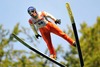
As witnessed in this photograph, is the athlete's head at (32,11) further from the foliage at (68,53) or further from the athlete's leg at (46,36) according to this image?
the foliage at (68,53)

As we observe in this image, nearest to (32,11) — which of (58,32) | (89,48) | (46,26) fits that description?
(46,26)

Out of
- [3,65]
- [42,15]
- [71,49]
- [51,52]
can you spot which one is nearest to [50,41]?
[51,52]

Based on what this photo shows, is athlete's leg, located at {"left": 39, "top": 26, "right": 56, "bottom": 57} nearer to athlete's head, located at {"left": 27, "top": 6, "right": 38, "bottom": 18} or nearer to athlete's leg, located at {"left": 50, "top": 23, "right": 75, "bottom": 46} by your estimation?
athlete's leg, located at {"left": 50, "top": 23, "right": 75, "bottom": 46}

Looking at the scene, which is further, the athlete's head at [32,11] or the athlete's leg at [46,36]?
the athlete's leg at [46,36]

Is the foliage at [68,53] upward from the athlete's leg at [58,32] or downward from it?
downward

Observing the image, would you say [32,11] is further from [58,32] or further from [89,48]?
[89,48]

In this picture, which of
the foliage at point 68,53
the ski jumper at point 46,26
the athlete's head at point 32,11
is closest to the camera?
the athlete's head at point 32,11

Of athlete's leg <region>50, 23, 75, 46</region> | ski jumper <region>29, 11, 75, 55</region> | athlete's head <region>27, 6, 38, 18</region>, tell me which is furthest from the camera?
athlete's leg <region>50, 23, 75, 46</region>

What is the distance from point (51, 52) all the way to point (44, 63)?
1544cm

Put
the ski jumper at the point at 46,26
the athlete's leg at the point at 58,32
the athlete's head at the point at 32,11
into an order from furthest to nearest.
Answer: the athlete's leg at the point at 58,32 → the ski jumper at the point at 46,26 → the athlete's head at the point at 32,11

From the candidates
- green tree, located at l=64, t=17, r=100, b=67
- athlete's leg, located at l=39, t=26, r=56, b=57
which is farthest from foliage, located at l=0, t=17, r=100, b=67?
athlete's leg, located at l=39, t=26, r=56, b=57

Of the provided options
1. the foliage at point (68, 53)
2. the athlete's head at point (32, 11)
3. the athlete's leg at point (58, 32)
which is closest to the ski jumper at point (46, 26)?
the athlete's leg at point (58, 32)

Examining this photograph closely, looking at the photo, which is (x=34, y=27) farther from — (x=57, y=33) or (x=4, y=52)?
(x=4, y=52)

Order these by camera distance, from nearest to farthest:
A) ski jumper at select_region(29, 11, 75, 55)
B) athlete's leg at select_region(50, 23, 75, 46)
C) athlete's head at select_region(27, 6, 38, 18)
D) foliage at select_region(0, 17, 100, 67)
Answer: athlete's head at select_region(27, 6, 38, 18), ski jumper at select_region(29, 11, 75, 55), athlete's leg at select_region(50, 23, 75, 46), foliage at select_region(0, 17, 100, 67)
